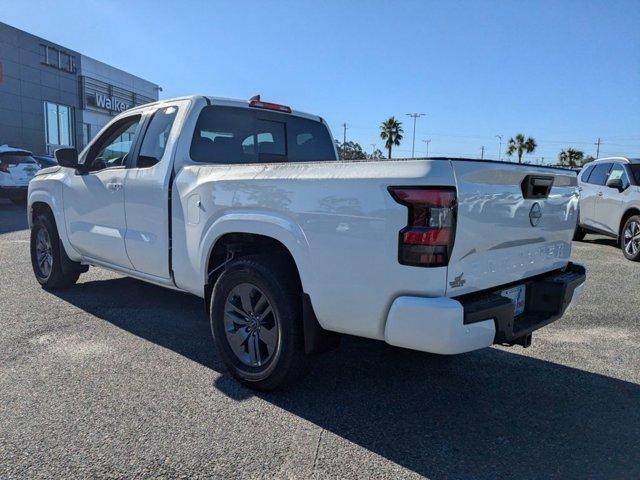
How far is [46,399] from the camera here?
3.26 metres

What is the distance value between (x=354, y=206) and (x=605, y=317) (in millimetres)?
3945

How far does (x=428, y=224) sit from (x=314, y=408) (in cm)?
143

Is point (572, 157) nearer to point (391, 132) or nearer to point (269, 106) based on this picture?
point (391, 132)

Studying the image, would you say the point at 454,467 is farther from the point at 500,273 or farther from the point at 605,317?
the point at 605,317

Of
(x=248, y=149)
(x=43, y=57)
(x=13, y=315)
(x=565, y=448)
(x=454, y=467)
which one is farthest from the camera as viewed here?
(x=43, y=57)

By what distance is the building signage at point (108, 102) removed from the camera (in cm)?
3603

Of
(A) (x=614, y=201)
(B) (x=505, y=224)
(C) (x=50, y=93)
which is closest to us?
(B) (x=505, y=224)

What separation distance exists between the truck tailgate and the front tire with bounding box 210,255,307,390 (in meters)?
1.03

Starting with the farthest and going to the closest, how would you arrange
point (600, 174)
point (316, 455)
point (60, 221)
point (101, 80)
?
point (101, 80) < point (600, 174) < point (60, 221) < point (316, 455)

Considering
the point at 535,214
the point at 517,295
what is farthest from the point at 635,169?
the point at 517,295

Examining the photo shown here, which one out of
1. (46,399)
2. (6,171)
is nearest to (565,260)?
(46,399)

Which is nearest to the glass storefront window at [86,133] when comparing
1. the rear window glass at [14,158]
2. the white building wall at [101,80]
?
the white building wall at [101,80]

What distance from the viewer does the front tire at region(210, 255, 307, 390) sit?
319cm

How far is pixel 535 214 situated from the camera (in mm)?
3170
